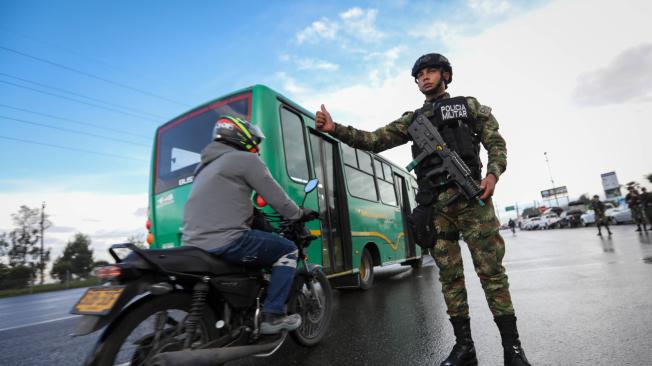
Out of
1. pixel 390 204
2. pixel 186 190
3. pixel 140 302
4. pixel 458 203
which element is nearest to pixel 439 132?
pixel 458 203

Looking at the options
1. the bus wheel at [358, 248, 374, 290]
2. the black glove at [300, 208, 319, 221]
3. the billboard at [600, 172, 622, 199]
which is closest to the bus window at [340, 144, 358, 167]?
the bus wheel at [358, 248, 374, 290]

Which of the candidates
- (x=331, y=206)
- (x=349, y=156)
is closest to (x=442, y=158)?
(x=331, y=206)

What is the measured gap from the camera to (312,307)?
3283 millimetres

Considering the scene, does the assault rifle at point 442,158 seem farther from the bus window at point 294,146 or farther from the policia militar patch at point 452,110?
the bus window at point 294,146

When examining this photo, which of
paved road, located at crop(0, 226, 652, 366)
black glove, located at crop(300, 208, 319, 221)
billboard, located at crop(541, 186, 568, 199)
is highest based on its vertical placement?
billboard, located at crop(541, 186, 568, 199)

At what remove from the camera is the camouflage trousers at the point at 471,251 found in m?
2.42

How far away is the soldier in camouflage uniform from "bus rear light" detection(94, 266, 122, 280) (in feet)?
5.14

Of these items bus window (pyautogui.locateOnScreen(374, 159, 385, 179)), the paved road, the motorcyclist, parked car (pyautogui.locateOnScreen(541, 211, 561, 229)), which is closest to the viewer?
the motorcyclist

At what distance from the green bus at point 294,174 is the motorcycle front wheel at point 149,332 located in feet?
7.57

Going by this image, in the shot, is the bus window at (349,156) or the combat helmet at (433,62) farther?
the bus window at (349,156)

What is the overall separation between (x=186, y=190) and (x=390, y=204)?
4910mm

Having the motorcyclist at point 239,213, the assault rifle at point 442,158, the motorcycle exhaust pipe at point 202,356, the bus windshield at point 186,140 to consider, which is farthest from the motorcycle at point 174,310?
the bus windshield at point 186,140

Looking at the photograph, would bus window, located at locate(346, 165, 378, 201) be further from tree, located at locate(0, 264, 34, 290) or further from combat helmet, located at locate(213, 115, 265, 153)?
tree, located at locate(0, 264, 34, 290)

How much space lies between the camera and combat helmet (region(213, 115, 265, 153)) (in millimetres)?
2566
